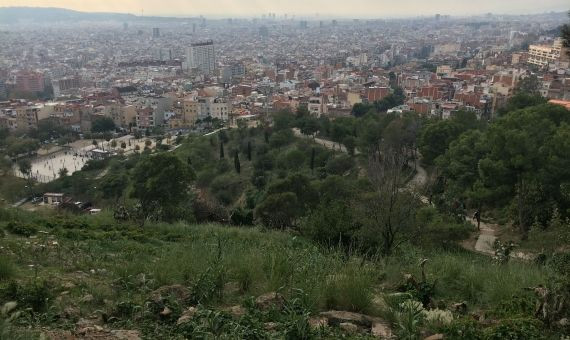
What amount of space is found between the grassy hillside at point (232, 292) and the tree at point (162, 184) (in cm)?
781

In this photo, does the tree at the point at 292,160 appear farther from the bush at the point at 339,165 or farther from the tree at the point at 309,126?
the tree at the point at 309,126

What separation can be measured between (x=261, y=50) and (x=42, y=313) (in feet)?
365

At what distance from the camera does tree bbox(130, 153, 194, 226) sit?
1292cm

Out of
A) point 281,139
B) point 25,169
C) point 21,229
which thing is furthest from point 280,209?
point 25,169

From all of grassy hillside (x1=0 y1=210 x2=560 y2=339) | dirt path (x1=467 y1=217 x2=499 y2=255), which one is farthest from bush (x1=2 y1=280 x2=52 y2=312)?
dirt path (x1=467 y1=217 x2=499 y2=255)

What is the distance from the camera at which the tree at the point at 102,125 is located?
4219cm

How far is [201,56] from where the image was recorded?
87.6 m

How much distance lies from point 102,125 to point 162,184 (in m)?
31.9

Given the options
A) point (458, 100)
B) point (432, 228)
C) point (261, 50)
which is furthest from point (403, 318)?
point (261, 50)

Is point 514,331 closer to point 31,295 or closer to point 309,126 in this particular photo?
point 31,295

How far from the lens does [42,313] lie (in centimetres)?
315

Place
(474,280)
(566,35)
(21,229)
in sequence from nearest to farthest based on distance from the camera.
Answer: (474,280) → (21,229) → (566,35)

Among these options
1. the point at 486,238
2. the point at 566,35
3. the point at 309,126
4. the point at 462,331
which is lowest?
the point at 309,126

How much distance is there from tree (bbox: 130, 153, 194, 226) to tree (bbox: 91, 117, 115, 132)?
30653mm
